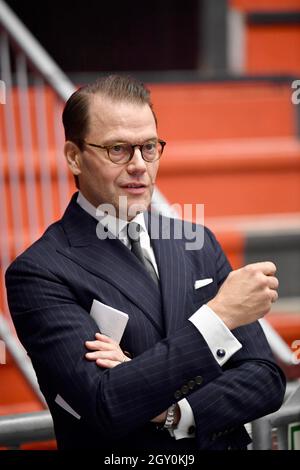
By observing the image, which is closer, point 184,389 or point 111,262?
point 184,389

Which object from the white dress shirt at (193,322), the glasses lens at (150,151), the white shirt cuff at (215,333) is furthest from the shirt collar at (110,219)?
the white shirt cuff at (215,333)

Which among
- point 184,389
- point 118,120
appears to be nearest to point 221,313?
point 184,389

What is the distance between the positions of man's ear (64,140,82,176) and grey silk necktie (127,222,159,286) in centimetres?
14

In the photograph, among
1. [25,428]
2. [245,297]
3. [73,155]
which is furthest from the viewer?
[25,428]

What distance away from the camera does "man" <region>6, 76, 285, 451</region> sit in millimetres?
1513

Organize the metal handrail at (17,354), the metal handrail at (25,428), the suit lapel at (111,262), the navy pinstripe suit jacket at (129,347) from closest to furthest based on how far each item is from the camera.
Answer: the navy pinstripe suit jacket at (129,347), the suit lapel at (111,262), the metal handrail at (25,428), the metal handrail at (17,354)

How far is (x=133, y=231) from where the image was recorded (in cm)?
167

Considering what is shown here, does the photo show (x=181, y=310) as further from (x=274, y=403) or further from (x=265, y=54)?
(x=265, y=54)

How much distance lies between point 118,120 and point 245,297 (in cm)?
35

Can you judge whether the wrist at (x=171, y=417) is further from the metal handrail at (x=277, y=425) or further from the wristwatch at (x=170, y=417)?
the metal handrail at (x=277, y=425)

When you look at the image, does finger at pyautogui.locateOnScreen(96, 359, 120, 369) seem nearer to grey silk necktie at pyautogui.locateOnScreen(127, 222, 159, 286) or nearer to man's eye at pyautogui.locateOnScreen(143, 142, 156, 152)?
grey silk necktie at pyautogui.locateOnScreen(127, 222, 159, 286)

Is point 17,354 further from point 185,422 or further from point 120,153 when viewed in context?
point 120,153

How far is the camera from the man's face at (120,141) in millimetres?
1536

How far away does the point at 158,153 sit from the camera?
5.20 ft
